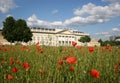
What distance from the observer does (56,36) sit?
390 ft

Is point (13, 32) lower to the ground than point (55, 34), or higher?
higher

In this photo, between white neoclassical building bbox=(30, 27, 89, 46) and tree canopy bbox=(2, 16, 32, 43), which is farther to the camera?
white neoclassical building bbox=(30, 27, 89, 46)

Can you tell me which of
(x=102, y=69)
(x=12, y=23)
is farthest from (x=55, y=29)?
(x=102, y=69)

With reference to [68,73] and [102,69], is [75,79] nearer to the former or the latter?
[68,73]

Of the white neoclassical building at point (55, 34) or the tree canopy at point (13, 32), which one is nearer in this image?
the tree canopy at point (13, 32)

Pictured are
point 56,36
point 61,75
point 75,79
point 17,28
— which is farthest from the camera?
point 56,36

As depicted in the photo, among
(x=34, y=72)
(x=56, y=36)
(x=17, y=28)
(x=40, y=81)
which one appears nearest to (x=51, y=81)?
(x=40, y=81)

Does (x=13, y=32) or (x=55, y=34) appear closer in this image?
(x=13, y=32)

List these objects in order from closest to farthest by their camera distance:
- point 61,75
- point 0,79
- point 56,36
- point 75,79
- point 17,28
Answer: point 75,79
point 61,75
point 0,79
point 17,28
point 56,36

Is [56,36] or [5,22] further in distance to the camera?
[56,36]

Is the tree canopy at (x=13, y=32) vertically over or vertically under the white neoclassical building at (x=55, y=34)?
over

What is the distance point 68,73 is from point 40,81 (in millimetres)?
373

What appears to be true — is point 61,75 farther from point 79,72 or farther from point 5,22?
point 5,22

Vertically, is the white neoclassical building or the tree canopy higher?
the tree canopy
